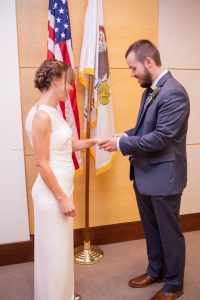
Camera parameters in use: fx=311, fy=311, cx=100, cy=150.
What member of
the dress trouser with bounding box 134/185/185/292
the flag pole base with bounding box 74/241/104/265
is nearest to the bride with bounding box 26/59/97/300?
the dress trouser with bounding box 134/185/185/292

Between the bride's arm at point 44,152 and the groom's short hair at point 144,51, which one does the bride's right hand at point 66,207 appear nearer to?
the bride's arm at point 44,152

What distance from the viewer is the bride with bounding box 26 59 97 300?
5.98 ft

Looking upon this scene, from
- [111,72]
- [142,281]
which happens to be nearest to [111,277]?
[142,281]

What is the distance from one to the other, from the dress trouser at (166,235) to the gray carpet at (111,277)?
0.22 metres

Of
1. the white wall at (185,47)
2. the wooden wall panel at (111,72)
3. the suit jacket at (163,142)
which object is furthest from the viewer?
the white wall at (185,47)

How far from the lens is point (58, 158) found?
1890 mm

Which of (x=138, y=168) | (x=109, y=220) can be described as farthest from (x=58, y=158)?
(x=109, y=220)

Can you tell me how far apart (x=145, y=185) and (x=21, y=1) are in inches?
72.0

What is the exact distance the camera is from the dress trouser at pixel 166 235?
2123mm

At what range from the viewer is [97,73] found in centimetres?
268

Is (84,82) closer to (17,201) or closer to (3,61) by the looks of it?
(3,61)

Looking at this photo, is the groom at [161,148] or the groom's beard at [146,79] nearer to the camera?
the groom at [161,148]

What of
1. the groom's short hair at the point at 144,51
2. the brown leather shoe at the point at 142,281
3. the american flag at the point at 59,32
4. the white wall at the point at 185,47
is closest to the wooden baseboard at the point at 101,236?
the white wall at the point at 185,47

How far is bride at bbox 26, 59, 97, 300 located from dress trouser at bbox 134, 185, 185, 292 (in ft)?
2.03
